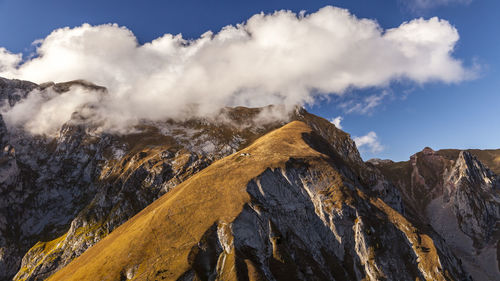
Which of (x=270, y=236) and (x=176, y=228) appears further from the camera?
(x=270, y=236)

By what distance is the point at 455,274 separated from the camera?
13775 cm

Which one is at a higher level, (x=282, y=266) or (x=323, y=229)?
(x=323, y=229)

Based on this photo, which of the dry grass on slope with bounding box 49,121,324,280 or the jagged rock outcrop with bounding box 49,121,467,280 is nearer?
the dry grass on slope with bounding box 49,121,324,280

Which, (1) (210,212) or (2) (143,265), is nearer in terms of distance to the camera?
(2) (143,265)

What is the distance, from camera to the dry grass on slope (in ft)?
345

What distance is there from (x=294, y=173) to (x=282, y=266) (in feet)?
173

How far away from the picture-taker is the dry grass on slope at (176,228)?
105062 mm

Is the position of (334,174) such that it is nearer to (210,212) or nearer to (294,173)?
(294,173)

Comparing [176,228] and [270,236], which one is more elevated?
[176,228]

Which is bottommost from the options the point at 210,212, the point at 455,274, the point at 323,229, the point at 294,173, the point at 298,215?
the point at 455,274

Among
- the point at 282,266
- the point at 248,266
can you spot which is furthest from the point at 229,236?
the point at 282,266

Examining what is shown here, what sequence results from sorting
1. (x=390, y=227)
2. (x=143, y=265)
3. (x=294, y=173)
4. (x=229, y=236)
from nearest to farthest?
(x=143, y=265) → (x=229, y=236) → (x=390, y=227) → (x=294, y=173)

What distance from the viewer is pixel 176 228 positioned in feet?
392

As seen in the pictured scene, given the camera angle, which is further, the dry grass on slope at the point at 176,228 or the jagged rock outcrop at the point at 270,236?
the jagged rock outcrop at the point at 270,236
